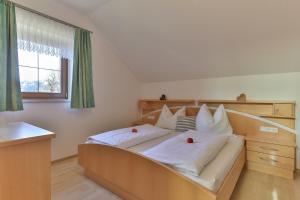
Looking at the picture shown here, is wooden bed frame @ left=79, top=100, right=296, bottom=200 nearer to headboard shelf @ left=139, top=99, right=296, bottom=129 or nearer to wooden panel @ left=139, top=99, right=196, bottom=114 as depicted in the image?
headboard shelf @ left=139, top=99, right=296, bottom=129

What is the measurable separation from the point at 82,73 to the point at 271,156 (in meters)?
3.03

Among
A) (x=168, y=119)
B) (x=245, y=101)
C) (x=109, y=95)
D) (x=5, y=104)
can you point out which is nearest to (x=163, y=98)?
(x=168, y=119)

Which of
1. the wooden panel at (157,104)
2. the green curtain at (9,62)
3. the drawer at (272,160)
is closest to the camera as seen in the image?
the green curtain at (9,62)

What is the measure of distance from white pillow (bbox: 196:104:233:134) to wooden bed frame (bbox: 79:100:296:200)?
0.23 m

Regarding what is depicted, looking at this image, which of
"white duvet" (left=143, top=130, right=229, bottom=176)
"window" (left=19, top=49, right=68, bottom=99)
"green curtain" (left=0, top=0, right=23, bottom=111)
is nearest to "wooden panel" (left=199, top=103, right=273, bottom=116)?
"white duvet" (left=143, top=130, right=229, bottom=176)

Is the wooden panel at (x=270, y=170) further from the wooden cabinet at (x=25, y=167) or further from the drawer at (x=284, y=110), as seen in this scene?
the wooden cabinet at (x=25, y=167)

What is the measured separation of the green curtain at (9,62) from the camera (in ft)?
6.85

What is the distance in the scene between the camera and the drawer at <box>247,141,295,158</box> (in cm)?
230

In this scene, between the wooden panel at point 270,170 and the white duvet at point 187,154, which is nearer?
the white duvet at point 187,154

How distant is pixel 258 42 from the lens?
7.93ft

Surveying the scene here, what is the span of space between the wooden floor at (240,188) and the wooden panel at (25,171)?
0.96 meters

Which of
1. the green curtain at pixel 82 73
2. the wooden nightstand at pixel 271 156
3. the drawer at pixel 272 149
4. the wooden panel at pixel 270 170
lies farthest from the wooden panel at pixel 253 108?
the green curtain at pixel 82 73

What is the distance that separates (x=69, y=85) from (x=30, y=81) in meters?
0.55

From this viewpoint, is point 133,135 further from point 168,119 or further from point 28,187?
point 28,187
